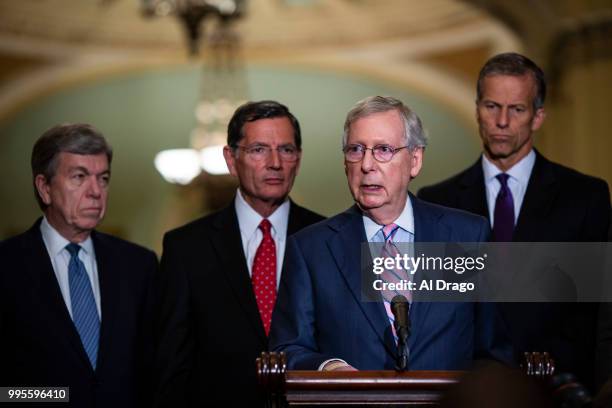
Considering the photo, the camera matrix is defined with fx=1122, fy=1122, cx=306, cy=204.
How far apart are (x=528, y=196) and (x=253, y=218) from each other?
3.35 feet

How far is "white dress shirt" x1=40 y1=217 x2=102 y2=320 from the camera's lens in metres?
3.94

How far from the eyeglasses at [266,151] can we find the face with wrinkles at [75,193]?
1.74 ft

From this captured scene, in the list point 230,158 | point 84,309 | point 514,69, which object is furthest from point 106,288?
point 514,69

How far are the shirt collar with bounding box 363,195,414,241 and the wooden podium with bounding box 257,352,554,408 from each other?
584 millimetres

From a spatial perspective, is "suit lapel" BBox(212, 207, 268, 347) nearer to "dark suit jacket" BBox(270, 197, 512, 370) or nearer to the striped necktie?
"dark suit jacket" BBox(270, 197, 512, 370)

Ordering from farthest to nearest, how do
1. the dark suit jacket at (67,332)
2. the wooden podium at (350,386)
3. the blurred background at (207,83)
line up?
the blurred background at (207,83) → the dark suit jacket at (67,332) → the wooden podium at (350,386)

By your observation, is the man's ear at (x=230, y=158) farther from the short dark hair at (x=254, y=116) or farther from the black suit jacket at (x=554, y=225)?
the black suit jacket at (x=554, y=225)

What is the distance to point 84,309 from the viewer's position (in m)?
3.93

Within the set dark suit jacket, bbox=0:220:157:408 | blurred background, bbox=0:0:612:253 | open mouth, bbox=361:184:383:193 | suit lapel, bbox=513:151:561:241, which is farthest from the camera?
blurred background, bbox=0:0:612:253

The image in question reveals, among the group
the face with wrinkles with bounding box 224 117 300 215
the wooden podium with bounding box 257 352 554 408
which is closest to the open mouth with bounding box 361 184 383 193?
the wooden podium with bounding box 257 352 554 408

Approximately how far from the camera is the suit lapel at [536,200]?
407cm

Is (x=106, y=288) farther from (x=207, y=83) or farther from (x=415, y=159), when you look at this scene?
(x=207, y=83)

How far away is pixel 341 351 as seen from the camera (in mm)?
3275

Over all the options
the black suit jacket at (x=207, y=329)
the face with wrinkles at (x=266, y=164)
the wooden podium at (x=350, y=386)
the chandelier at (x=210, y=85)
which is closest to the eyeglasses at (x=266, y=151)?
the face with wrinkles at (x=266, y=164)
